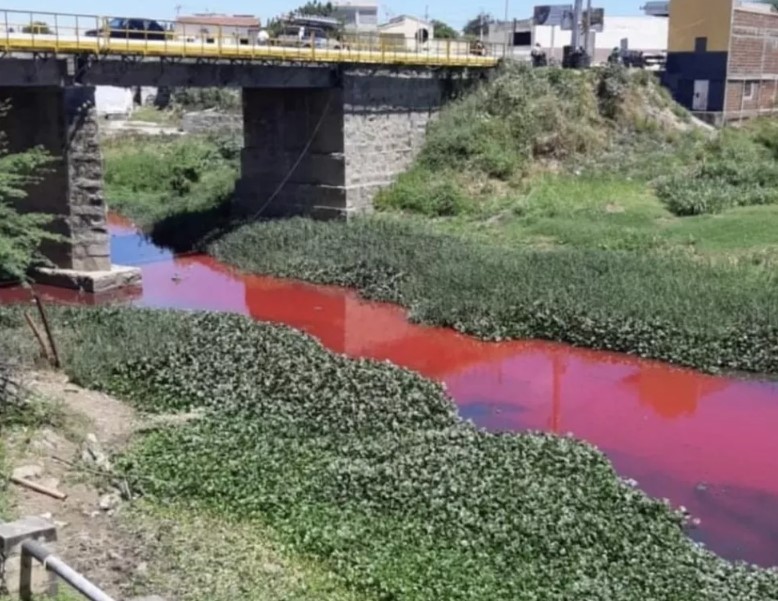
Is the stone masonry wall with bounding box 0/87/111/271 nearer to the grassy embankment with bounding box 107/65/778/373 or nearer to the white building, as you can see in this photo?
the grassy embankment with bounding box 107/65/778/373

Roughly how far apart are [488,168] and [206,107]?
27.1 m

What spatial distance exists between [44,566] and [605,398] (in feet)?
42.1

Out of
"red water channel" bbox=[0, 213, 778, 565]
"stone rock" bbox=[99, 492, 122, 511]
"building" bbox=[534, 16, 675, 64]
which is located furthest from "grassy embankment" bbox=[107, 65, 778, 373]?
"building" bbox=[534, 16, 675, 64]

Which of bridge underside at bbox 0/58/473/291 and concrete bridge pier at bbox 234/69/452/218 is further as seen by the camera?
concrete bridge pier at bbox 234/69/452/218

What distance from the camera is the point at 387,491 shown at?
12.9m

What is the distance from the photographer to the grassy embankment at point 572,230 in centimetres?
2227

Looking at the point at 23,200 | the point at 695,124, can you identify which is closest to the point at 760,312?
the point at 23,200

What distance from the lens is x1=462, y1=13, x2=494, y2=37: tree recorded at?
75125mm

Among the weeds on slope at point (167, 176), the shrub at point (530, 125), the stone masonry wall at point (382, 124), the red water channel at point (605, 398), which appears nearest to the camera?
the red water channel at point (605, 398)

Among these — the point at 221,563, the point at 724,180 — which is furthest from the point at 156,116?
the point at 221,563

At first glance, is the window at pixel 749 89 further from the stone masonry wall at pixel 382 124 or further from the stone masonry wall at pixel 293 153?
the stone masonry wall at pixel 293 153

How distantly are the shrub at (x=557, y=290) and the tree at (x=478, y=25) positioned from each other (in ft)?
153

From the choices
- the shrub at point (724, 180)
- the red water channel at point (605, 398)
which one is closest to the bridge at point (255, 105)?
the red water channel at point (605, 398)

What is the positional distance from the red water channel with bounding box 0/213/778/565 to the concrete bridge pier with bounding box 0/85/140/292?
0.87 meters
